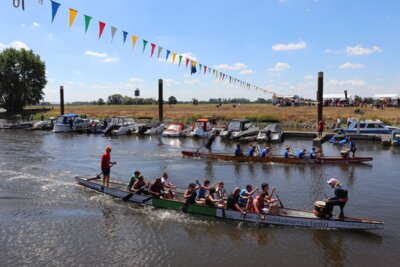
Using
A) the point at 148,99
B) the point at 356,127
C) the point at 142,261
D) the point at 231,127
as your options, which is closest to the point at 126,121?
the point at 231,127

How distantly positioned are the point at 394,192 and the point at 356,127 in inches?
802

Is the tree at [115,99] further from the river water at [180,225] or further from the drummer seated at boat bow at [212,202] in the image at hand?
the drummer seated at boat bow at [212,202]

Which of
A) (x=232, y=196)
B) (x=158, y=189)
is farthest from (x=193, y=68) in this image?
(x=232, y=196)

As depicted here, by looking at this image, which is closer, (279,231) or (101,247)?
(101,247)

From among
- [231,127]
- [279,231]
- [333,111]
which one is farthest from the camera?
[333,111]

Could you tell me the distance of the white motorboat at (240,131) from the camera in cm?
3881

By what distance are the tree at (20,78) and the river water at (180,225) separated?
5719 centimetres

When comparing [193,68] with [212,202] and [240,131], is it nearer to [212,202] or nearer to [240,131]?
[240,131]

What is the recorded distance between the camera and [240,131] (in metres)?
39.2

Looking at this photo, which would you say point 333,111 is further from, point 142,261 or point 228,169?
point 142,261

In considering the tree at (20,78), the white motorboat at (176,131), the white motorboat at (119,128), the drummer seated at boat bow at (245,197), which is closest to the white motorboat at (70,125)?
the white motorboat at (119,128)

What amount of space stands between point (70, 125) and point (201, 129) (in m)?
18.0

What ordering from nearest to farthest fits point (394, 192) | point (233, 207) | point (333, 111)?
point (233, 207)
point (394, 192)
point (333, 111)

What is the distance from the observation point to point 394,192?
18266mm
